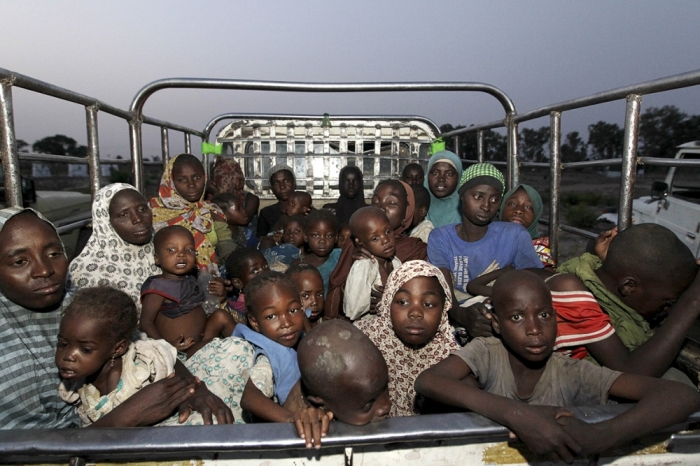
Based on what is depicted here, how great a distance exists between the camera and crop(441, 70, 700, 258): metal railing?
87.6 inches

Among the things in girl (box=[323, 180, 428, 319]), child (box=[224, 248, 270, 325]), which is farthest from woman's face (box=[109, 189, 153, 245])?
girl (box=[323, 180, 428, 319])

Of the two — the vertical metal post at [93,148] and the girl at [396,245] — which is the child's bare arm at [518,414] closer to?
the girl at [396,245]

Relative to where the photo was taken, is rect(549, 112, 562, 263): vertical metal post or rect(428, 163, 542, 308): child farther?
rect(549, 112, 562, 263): vertical metal post

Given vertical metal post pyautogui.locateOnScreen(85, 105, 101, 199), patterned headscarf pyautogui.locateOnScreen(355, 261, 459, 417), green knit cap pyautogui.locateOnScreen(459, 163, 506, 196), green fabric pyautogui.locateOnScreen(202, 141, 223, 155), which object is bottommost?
patterned headscarf pyautogui.locateOnScreen(355, 261, 459, 417)

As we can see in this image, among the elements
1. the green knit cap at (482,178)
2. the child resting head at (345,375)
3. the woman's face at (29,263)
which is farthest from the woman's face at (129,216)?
the green knit cap at (482,178)

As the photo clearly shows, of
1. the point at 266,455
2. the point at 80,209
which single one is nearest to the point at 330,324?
the point at 266,455

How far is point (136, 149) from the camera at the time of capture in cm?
362

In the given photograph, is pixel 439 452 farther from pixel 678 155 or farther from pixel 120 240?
pixel 678 155

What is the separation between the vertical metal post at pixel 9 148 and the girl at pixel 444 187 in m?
2.92

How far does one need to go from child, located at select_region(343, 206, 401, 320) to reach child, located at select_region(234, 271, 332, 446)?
0.57m

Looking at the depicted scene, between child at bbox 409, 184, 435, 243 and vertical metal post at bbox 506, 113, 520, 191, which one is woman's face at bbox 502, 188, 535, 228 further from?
child at bbox 409, 184, 435, 243

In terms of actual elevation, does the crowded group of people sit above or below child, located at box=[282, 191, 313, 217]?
below

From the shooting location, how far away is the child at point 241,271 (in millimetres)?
3023

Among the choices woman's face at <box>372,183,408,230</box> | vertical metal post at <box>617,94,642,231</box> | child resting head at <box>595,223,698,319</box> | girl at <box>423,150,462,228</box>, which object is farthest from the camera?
girl at <box>423,150,462,228</box>
